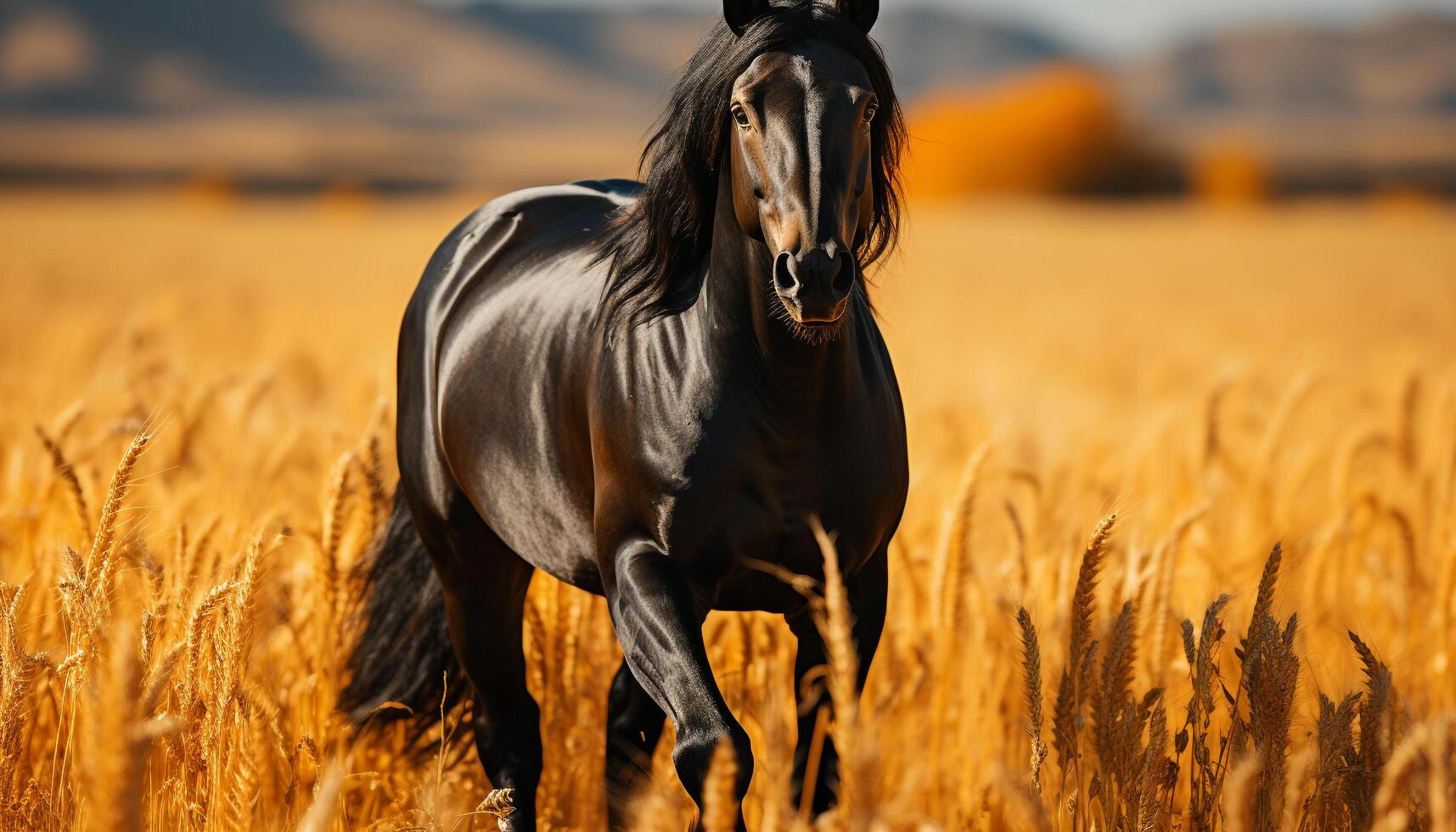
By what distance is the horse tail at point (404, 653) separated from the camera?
292 centimetres

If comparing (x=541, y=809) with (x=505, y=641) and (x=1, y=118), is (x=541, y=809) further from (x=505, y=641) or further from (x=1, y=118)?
Answer: (x=1, y=118)

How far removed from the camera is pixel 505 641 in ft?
8.59

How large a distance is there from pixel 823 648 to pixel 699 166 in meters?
0.85

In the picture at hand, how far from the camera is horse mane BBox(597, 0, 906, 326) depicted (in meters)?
1.93

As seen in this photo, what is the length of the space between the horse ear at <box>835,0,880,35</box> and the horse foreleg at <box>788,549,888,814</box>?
2.94 ft

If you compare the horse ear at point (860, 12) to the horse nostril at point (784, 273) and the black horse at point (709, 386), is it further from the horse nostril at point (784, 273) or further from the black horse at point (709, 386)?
the horse nostril at point (784, 273)

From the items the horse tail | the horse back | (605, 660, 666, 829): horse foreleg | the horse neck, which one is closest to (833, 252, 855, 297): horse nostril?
the horse neck

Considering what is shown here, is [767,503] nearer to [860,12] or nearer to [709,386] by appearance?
[709,386]

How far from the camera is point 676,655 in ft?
6.06

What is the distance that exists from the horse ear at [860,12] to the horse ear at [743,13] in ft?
0.42

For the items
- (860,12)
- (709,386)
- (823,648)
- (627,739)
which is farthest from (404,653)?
(860,12)

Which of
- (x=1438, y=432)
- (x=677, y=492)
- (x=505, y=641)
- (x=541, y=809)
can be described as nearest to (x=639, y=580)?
(x=677, y=492)

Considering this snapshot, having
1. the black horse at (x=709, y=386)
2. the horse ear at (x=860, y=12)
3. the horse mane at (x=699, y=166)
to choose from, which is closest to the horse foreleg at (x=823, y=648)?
the black horse at (x=709, y=386)

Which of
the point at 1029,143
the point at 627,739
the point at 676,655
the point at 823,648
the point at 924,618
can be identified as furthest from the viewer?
the point at 1029,143
